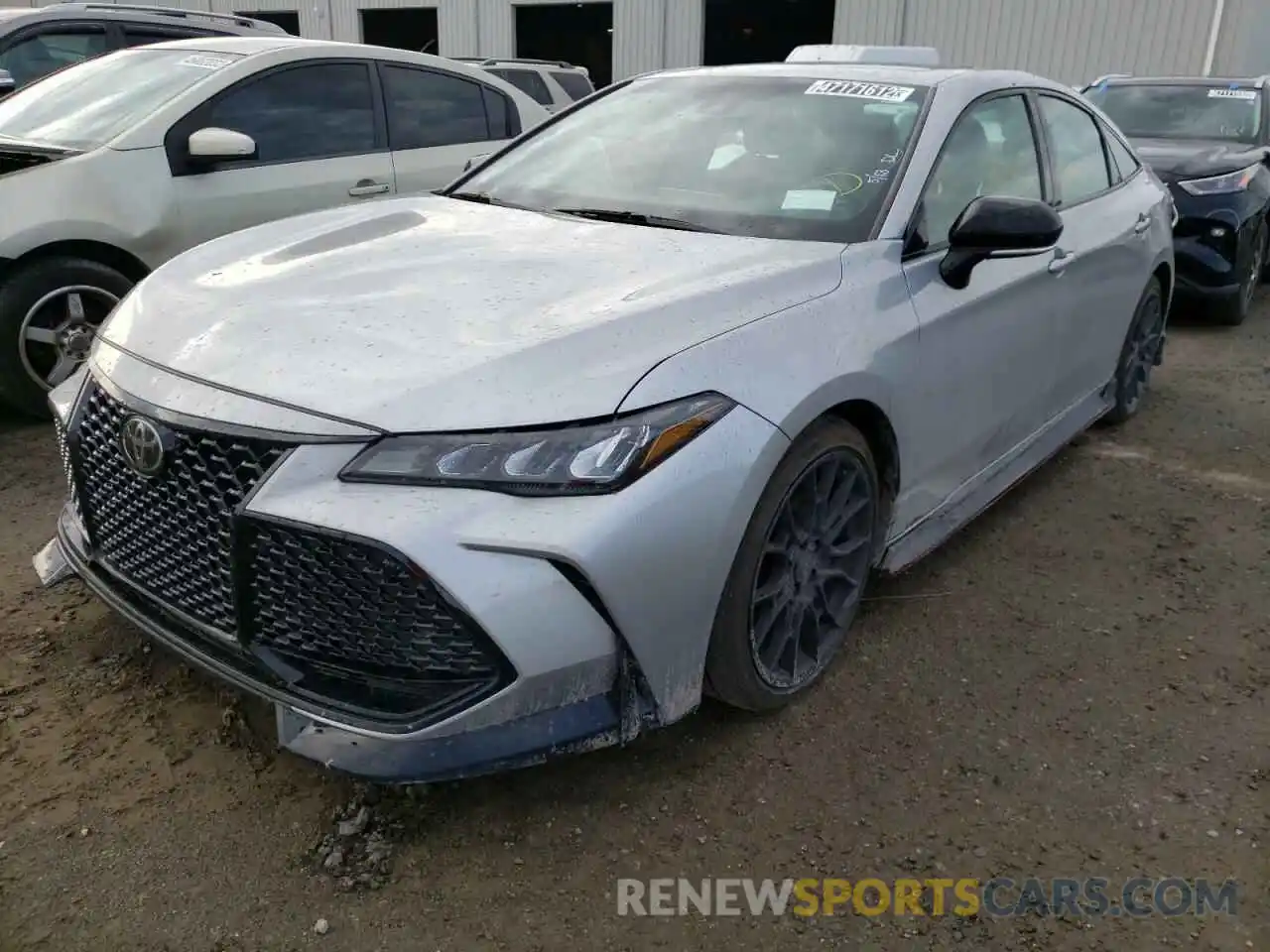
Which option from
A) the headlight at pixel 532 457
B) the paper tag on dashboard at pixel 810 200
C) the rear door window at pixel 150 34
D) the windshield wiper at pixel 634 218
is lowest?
the headlight at pixel 532 457

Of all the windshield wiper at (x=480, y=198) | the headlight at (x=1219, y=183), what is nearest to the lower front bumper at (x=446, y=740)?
the windshield wiper at (x=480, y=198)

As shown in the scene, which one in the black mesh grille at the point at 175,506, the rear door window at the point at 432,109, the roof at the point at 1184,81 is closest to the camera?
the black mesh grille at the point at 175,506

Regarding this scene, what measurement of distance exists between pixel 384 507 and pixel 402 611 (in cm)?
20

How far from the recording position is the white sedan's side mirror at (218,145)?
454cm

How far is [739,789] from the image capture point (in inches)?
95.8

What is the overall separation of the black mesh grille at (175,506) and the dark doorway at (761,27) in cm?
1920

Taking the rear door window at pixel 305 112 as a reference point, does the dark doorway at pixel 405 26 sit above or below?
below

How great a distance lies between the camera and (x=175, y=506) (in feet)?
7.03

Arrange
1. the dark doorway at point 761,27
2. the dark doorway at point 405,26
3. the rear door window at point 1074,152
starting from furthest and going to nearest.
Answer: the dark doorway at point 405,26 < the dark doorway at point 761,27 < the rear door window at point 1074,152

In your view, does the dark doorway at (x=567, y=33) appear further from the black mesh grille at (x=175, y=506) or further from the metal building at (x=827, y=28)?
the black mesh grille at (x=175, y=506)

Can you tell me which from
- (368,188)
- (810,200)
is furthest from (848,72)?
(368,188)

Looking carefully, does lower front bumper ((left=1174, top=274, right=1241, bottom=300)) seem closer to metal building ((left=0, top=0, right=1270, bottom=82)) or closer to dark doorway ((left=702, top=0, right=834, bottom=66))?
metal building ((left=0, top=0, right=1270, bottom=82))

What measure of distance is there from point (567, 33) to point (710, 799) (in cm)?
2225

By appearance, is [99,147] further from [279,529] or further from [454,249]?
[279,529]
